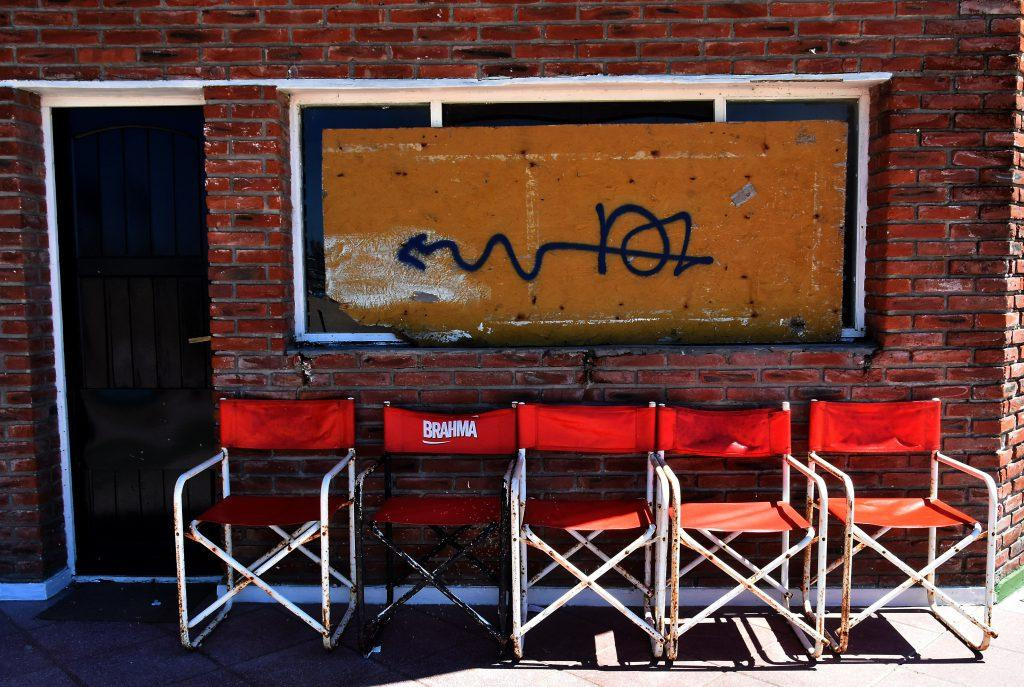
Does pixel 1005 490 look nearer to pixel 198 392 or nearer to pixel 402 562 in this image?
pixel 402 562

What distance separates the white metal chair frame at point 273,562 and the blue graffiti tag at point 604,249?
3.85 feet

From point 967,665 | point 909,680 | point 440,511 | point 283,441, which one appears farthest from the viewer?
point 283,441

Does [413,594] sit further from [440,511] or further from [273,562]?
[273,562]

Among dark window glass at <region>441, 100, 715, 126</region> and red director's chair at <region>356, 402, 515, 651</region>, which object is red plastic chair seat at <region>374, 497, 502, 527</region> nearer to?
red director's chair at <region>356, 402, 515, 651</region>

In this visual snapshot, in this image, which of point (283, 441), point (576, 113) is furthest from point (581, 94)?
point (283, 441)

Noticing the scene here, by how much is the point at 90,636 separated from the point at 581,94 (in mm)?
3804

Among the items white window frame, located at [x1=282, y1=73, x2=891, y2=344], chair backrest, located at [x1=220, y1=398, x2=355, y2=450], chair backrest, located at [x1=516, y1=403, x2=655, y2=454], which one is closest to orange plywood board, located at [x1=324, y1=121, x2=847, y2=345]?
white window frame, located at [x1=282, y1=73, x2=891, y2=344]

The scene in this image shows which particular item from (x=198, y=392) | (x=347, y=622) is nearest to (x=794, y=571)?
(x=347, y=622)

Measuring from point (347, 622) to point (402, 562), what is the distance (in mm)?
460

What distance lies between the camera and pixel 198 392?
176 inches

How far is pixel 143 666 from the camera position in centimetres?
363

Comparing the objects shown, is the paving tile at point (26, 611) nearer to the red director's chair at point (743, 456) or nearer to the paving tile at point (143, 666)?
the paving tile at point (143, 666)

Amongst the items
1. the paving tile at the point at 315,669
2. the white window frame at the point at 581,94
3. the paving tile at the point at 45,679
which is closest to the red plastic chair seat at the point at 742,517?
the white window frame at the point at 581,94

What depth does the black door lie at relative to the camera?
4379mm
